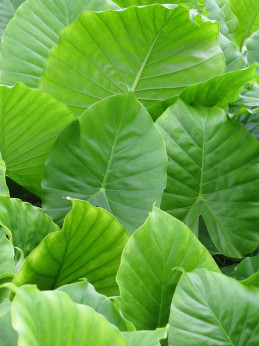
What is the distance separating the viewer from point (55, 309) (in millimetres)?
467

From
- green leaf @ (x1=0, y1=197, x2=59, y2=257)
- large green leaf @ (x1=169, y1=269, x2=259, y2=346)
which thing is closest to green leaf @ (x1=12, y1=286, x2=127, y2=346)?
large green leaf @ (x1=169, y1=269, x2=259, y2=346)

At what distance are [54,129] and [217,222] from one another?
35cm

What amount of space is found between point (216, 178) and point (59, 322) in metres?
0.55

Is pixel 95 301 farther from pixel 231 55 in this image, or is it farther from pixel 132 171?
pixel 231 55

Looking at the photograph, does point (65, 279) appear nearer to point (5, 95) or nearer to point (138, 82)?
point (5, 95)

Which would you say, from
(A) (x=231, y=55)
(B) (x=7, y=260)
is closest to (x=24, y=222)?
(B) (x=7, y=260)

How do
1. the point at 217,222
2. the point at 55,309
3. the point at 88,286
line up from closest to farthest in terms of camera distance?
the point at 55,309
the point at 88,286
the point at 217,222

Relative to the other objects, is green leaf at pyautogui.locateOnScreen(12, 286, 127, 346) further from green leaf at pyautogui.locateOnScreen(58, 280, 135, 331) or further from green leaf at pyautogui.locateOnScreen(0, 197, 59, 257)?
green leaf at pyautogui.locateOnScreen(0, 197, 59, 257)

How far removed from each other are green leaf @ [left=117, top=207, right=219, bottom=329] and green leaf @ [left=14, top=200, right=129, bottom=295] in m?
0.05

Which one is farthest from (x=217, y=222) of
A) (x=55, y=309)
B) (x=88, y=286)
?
(x=55, y=309)

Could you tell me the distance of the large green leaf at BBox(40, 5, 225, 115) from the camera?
36.2 inches

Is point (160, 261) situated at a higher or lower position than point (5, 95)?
lower

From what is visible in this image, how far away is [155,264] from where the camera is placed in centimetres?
66

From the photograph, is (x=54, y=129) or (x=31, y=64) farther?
(x=31, y=64)
